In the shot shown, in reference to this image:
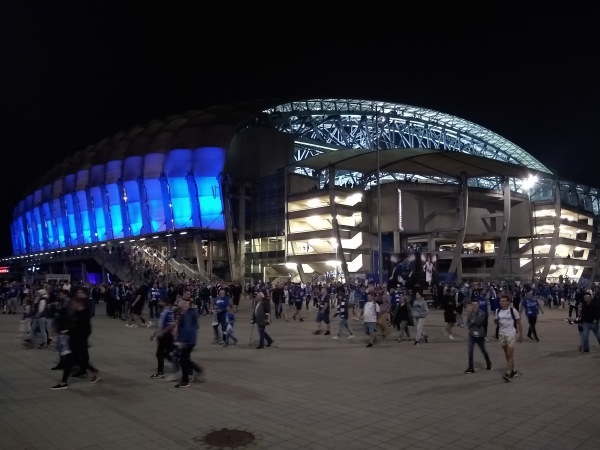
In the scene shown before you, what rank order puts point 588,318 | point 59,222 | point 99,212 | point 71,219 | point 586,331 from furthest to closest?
point 59,222
point 71,219
point 99,212
point 586,331
point 588,318

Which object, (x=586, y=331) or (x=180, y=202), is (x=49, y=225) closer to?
(x=180, y=202)

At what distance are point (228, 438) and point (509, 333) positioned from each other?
20.7ft

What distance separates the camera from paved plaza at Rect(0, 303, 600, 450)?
610cm

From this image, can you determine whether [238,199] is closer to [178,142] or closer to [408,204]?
[178,142]

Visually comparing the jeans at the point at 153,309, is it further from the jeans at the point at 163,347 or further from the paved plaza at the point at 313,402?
the jeans at the point at 163,347

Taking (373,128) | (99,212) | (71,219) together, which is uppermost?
(373,128)

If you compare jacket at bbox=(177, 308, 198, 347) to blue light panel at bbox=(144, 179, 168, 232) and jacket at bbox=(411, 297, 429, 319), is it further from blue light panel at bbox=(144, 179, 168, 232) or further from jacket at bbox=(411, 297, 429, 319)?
blue light panel at bbox=(144, 179, 168, 232)

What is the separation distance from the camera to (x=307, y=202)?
5628 centimetres

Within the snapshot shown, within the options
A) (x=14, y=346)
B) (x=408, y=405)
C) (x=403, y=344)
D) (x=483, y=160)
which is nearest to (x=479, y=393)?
(x=408, y=405)

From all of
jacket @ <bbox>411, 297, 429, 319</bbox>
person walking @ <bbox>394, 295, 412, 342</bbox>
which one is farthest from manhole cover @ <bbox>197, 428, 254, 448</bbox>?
person walking @ <bbox>394, 295, 412, 342</bbox>

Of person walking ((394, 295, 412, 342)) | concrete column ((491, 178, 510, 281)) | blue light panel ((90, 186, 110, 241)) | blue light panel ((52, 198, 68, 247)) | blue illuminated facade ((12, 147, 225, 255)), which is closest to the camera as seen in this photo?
person walking ((394, 295, 412, 342))

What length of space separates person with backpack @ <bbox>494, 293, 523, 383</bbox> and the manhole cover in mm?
5794

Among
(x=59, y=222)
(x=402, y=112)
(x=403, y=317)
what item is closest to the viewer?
→ (x=403, y=317)

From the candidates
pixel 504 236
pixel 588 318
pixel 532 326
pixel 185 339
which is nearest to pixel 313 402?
pixel 185 339
